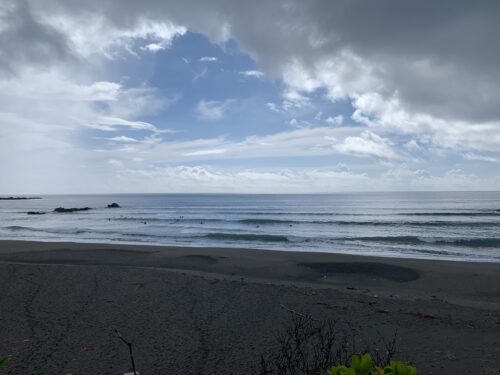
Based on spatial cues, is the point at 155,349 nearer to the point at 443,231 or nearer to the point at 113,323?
the point at 113,323

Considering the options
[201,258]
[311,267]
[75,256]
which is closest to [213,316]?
[311,267]

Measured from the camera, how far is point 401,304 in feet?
25.4

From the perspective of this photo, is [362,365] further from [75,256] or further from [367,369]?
[75,256]

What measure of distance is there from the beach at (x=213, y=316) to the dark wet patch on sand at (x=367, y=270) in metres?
0.15

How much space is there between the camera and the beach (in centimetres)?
466

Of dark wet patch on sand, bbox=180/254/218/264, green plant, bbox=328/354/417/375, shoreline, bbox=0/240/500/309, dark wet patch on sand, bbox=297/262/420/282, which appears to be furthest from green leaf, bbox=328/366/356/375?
dark wet patch on sand, bbox=180/254/218/264

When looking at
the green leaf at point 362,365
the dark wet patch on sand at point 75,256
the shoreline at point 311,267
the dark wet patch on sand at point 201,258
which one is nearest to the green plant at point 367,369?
the green leaf at point 362,365

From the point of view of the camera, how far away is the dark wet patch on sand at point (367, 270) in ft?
38.9

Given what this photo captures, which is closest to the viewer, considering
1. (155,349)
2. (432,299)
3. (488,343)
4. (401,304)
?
(155,349)

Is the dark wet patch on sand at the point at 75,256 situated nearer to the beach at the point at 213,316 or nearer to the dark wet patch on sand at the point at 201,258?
the dark wet patch on sand at the point at 201,258

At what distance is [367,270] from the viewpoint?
12.7m

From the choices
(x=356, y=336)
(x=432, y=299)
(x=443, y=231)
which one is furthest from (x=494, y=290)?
(x=443, y=231)

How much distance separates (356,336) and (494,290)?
21.8 ft

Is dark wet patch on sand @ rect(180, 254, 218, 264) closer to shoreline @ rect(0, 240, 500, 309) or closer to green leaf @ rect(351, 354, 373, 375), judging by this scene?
shoreline @ rect(0, 240, 500, 309)
